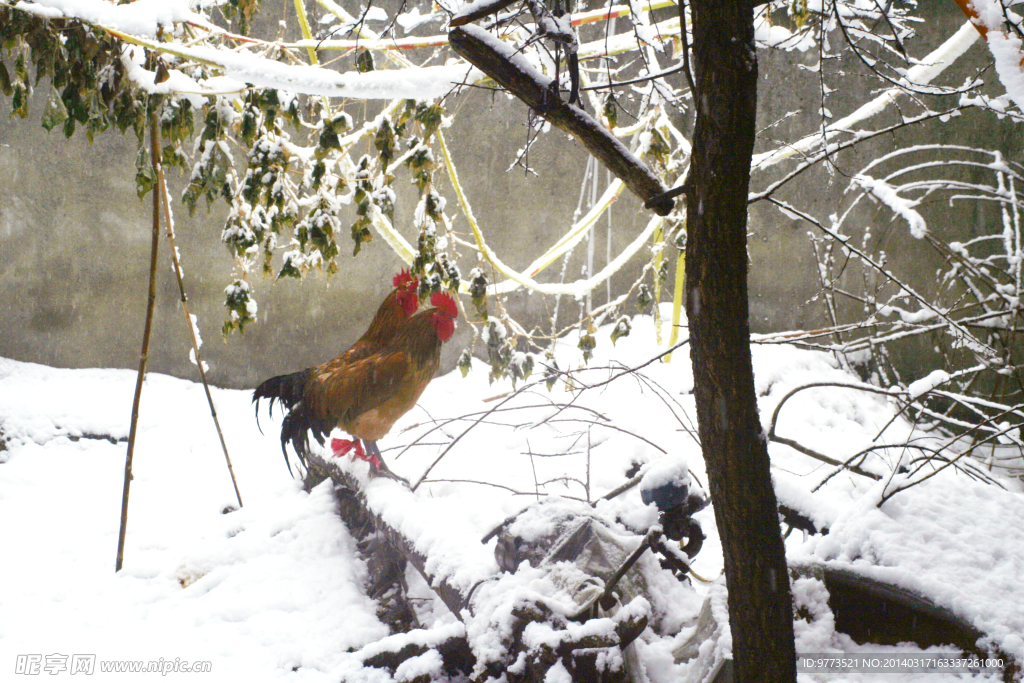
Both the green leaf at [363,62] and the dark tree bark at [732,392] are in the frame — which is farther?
the green leaf at [363,62]

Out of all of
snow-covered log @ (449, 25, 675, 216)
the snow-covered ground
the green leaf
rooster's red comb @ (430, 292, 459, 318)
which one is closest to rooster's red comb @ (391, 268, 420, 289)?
rooster's red comb @ (430, 292, 459, 318)

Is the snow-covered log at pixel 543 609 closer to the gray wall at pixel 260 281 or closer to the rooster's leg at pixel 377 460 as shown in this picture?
the rooster's leg at pixel 377 460

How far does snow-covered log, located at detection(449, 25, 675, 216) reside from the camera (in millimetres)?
1067

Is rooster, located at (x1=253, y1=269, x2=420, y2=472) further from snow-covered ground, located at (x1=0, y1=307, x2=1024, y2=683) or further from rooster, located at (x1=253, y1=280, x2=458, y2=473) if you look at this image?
Answer: snow-covered ground, located at (x1=0, y1=307, x2=1024, y2=683)

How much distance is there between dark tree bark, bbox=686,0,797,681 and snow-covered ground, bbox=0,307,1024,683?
0.34m

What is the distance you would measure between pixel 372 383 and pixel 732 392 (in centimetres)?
161

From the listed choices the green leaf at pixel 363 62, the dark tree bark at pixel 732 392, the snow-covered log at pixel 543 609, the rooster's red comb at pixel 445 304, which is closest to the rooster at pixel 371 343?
the rooster's red comb at pixel 445 304

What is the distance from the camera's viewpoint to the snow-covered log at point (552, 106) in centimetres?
107

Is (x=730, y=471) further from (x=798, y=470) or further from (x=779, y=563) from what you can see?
(x=798, y=470)

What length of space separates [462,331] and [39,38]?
136 inches

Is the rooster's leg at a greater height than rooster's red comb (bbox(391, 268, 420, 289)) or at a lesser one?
lesser

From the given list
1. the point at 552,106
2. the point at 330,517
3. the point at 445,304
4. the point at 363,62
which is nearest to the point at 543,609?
the point at 552,106

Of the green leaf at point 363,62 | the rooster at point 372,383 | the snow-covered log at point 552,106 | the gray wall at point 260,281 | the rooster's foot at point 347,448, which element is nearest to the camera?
the snow-covered log at point 552,106

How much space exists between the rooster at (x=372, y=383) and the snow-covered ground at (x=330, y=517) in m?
0.14
